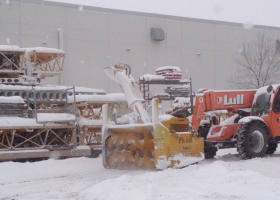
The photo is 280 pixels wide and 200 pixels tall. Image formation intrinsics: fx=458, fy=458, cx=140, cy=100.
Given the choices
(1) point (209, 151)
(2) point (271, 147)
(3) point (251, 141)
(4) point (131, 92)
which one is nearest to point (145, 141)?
(4) point (131, 92)

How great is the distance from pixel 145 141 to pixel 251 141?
323 cm

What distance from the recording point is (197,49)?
1423 inches

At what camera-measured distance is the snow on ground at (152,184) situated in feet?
23.5

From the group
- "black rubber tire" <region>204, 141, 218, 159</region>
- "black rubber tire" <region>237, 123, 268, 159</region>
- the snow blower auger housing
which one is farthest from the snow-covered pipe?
"black rubber tire" <region>204, 141, 218, 159</region>

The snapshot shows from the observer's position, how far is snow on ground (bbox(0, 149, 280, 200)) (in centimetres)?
715

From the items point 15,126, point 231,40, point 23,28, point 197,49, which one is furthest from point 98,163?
point 231,40

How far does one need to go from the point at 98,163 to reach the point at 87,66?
1901 cm

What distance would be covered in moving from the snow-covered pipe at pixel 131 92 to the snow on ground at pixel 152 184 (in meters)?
1.45

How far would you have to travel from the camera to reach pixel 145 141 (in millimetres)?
10758

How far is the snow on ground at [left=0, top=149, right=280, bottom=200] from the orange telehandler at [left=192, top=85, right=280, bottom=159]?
32.1 inches

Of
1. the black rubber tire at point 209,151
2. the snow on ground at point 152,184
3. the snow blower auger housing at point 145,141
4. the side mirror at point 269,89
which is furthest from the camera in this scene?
the black rubber tire at point 209,151

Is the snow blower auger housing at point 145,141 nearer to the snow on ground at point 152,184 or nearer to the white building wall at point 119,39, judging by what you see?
the snow on ground at point 152,184

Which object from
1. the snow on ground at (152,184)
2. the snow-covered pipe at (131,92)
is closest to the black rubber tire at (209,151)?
the snow on ground at (152,184)

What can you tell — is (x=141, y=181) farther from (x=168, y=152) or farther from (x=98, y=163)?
(x=98, y=163)
